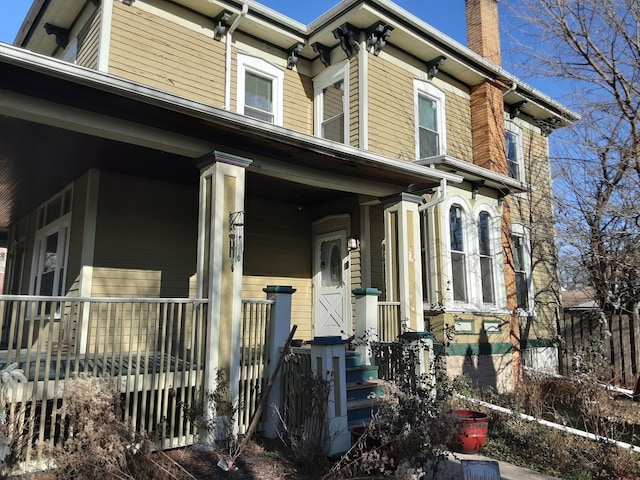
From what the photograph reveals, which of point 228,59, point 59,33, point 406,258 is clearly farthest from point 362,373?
point 59,33

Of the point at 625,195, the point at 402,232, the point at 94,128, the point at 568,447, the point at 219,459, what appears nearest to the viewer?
the point at 219,459

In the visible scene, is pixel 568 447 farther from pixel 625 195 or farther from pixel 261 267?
pixel 261 267

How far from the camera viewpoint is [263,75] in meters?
9.36

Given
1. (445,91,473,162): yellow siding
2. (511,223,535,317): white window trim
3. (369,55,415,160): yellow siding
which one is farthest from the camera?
(511,223,535,317): white window trim

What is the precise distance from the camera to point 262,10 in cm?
891

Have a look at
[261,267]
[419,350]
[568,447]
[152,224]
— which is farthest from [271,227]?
[568,447]

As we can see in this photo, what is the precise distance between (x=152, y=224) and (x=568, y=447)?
610 centimetres

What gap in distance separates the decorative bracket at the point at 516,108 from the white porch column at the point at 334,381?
31.1 feet

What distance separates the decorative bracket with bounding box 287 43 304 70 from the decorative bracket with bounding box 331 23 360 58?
737 mm

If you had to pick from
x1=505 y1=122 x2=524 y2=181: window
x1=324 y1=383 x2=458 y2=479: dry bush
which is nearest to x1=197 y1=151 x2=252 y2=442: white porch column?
x1=324 y1=383 x2=458 y2=479: dry bush

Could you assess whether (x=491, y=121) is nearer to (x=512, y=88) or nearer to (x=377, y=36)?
(x=512, y=88)

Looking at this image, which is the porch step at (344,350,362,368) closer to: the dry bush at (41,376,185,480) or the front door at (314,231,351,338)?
the front door at (314,231,351,338)

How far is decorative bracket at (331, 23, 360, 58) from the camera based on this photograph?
9.09 m

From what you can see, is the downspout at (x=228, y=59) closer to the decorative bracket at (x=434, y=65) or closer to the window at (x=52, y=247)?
the window at (x=52, y=247)
